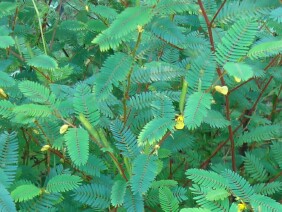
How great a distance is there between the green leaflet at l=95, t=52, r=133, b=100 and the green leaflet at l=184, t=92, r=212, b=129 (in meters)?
0.18

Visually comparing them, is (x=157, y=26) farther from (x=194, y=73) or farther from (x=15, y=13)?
(x=15, y=13)

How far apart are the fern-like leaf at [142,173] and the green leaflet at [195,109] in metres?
0.15

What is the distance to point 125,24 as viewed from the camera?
1.02 meters

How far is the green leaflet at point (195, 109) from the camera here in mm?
987

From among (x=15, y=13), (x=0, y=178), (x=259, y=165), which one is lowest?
(x=259, y=165)

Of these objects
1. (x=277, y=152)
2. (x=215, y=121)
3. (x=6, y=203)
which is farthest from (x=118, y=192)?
(x=277, y=152)

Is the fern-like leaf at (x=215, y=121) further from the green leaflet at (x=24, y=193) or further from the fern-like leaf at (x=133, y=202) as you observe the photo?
the green leaflet at (x=24, y=193)

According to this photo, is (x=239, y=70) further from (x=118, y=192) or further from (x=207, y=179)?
(x=118, y=192)

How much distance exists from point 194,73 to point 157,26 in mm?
158

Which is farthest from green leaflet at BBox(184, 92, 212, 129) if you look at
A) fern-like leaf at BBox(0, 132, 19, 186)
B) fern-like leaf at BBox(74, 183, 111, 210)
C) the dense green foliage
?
fern-like leaf at BBox(0, 132, 19, 186)

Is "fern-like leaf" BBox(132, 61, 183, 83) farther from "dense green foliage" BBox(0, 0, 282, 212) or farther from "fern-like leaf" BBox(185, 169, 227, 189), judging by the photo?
"fern-like leaf" BBox(185, 169, 227, 189)

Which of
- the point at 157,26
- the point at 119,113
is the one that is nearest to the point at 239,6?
the point at 157,26

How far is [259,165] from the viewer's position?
4.68 ft

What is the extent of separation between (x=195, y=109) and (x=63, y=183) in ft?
1.19
